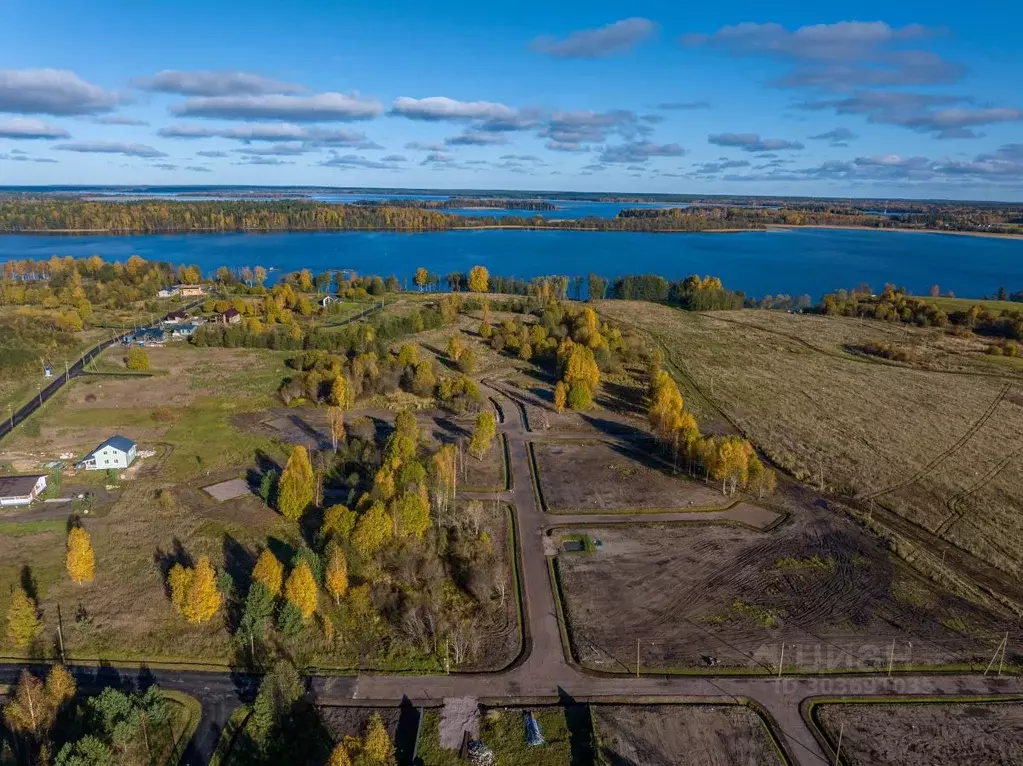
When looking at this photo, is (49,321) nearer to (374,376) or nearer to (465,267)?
(374,376)

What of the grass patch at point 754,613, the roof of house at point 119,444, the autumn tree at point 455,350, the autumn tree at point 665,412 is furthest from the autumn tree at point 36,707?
the autumn tree at point 455,350

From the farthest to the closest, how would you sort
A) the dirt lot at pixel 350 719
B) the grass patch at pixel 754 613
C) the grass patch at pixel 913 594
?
the grass patch at pixel 913 594 < the grass patch at pixel 754 613 < the dirt lot at pixel 350 719

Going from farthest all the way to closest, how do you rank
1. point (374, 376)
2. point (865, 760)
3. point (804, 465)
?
point (374, 376), point (804, 465), point (865, 760)

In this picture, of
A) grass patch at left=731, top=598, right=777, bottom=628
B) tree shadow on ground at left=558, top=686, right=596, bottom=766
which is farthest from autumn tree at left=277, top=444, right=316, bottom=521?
grass patch at left=731, top=598, right=777, bottom=628

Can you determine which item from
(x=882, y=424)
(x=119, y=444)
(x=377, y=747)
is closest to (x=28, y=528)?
(x=119, y=444)

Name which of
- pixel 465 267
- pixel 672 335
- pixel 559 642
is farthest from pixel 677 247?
pixel 559 642

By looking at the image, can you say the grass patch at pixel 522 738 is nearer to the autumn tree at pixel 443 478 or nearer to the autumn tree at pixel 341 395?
the autumn tree at pixel 443 478
